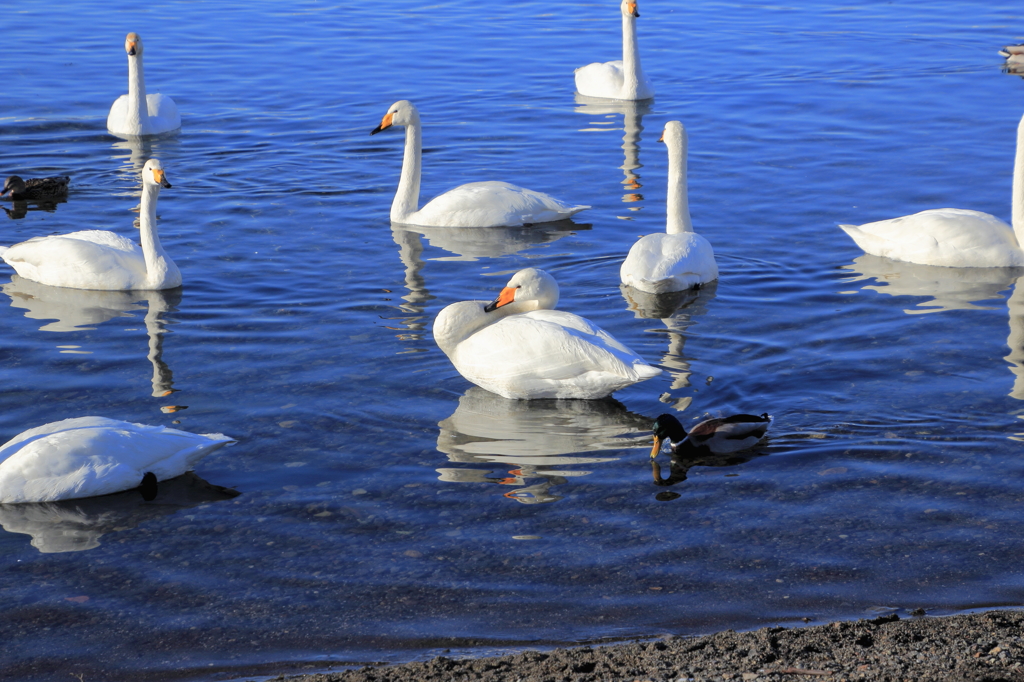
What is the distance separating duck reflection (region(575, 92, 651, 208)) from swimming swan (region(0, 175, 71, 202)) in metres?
6.33

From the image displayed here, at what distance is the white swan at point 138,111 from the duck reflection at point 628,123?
5.86m

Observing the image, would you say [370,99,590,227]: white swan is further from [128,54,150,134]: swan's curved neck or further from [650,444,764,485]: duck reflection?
[650,444,764,485]: duck reflection

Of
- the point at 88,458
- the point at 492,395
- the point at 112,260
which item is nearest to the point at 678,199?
the point at 492,395

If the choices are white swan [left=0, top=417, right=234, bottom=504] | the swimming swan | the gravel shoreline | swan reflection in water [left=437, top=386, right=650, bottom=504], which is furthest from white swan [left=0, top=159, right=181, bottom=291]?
the gravel shoreline

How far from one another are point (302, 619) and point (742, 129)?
12869 millimetres

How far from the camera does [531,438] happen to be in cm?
815

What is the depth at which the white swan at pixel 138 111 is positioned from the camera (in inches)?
682

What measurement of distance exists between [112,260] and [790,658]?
7.93 m

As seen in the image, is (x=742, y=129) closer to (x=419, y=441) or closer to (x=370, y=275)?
(x=370, y=275)

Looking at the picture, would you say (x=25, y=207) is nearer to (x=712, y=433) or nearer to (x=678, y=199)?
(x=678, y=199)

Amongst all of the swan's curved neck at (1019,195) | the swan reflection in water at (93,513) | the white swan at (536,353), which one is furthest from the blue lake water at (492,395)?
the swan's curved neck at (1019,195)

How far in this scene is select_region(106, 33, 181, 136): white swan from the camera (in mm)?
17312

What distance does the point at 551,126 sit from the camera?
1827 cm

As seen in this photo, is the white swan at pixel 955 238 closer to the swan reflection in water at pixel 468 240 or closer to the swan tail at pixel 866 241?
the swan tail at pixel 866 241
